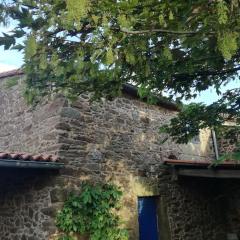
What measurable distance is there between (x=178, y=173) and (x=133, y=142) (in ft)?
5.07

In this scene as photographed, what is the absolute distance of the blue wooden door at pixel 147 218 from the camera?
26.6 feet

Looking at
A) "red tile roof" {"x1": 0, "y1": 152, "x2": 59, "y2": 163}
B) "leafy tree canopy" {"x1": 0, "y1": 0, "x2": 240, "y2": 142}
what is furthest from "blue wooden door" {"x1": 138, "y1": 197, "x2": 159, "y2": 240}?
"leafy tree canopy" {"x1": 0, "y1": 0, "x2": 240, "y2": 142}

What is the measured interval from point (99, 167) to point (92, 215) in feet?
3.55

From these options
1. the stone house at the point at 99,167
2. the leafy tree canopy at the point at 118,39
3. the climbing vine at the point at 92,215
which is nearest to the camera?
the leafy tree canopy at the point at 118,39

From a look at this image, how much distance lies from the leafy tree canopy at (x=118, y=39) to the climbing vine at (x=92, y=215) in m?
2.54

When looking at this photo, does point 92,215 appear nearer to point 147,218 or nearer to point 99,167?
point 99,167

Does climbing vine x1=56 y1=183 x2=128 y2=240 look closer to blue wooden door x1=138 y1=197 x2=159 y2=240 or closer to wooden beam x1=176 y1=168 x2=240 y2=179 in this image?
blue wooden door x1=138 y1=197 x2=159 y2=240

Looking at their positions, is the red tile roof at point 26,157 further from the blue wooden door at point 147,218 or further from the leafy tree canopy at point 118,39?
the blue wooden door at point 147,218

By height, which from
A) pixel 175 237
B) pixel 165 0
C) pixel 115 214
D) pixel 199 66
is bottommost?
pixel 175 237

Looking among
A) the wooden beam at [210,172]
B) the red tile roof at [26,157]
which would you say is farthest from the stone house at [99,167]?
the wooden beam at [210,172]

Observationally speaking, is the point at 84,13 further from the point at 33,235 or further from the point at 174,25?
the point at 33,235

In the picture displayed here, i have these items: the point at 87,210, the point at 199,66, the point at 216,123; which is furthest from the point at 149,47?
the point at 87,210

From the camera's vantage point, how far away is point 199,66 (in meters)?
4.91

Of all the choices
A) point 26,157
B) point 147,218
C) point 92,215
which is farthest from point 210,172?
point 26,157
